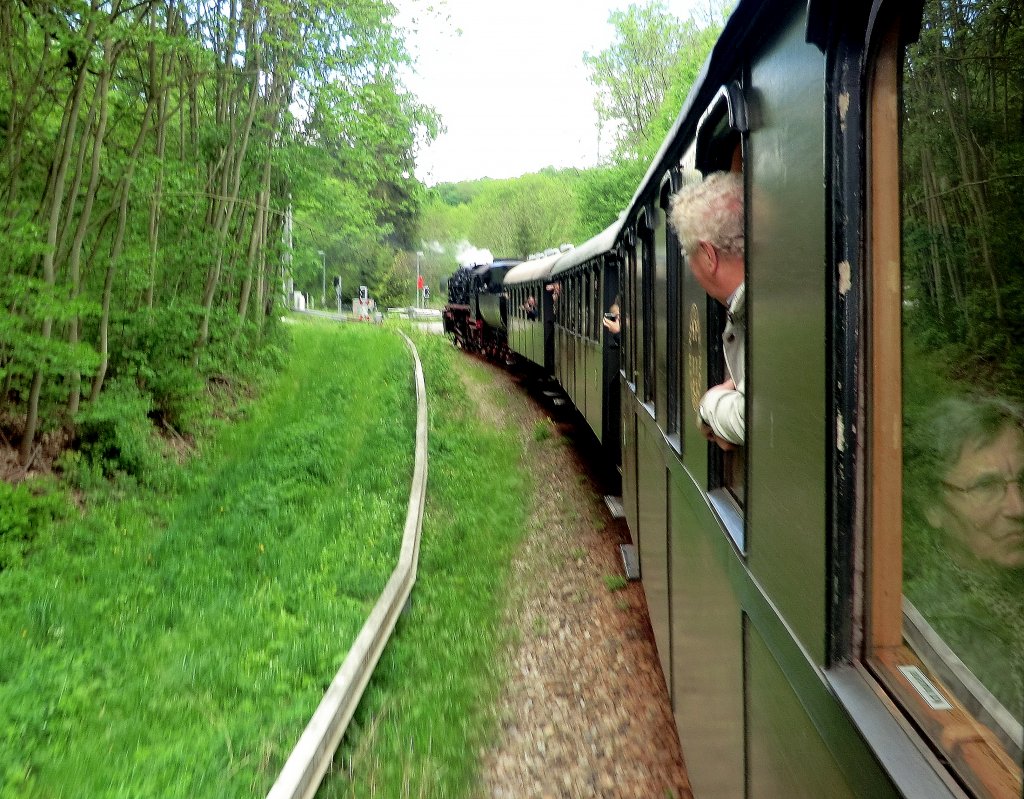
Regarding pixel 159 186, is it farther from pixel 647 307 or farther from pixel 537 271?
pixel 647 307

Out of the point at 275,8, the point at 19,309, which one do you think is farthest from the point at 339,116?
the point at 19,309

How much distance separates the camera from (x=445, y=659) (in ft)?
16.3

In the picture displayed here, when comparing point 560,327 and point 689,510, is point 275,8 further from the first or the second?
point 689,510

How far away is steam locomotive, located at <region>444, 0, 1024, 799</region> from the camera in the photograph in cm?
105

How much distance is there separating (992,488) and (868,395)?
0.37 m

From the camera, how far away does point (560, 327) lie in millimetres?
11945

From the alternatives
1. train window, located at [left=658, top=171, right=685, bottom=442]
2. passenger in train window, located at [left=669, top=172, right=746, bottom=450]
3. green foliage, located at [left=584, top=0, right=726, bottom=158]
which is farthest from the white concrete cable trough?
green foliage, located at [left=584, top=0, right=726, bottom=158]

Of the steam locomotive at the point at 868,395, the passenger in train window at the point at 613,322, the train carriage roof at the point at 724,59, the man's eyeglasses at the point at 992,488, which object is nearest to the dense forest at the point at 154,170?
the passenger in train window at the point at 613,322

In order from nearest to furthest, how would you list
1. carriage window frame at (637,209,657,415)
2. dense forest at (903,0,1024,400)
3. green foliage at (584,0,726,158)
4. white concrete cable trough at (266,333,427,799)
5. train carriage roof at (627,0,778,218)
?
dense forest at (903,0,1024,400) → train carriage roof at (627,0,778,218) → white concrete cable trough at (266,333,427,799) → carriage window frame at (637,209,657,415) → green foliage at (584,0,726,158)

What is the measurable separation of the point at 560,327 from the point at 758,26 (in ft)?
33.0

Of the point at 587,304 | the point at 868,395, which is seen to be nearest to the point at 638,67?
the point at 587,304

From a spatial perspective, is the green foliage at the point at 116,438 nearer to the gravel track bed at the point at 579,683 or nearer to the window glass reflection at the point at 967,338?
the gravel track bed at the point at 579,683

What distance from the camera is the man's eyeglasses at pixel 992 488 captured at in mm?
1003

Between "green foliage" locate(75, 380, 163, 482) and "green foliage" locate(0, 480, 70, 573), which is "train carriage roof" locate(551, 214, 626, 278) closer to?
"green foliage" locate(75, 380, 163, 482)
